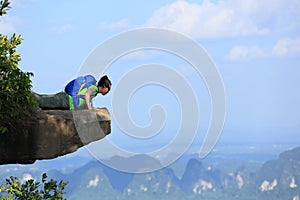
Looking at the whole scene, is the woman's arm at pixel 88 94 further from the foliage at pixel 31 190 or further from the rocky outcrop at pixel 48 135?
the foliage at pixel 31 190

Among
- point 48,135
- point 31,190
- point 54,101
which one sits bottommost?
point 31,190

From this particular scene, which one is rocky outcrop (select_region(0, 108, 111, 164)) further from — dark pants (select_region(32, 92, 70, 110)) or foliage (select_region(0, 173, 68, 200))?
foliage (select_region(0, 173, 68, 200))

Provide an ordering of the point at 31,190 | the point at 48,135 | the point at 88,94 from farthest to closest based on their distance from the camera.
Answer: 1. the point at 31,190
2. the point at 88,94
3. the point at 48,135

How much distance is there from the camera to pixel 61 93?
1338cm

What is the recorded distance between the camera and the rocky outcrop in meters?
12.3

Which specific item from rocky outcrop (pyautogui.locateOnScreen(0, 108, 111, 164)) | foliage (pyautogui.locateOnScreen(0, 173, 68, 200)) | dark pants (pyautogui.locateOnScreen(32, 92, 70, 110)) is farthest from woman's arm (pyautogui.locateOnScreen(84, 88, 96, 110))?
foliage (pyautogui.locateOnScreen(0, 173, 68, 200))

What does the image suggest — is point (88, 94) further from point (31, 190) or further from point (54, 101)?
point (31, 190)

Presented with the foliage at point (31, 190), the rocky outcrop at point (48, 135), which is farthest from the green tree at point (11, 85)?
the foliage at point (31, 190)

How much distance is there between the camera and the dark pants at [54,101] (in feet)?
43.0

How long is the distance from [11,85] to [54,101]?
1.97 meters

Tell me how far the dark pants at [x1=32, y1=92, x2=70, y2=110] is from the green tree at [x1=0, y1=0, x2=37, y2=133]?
1.24m

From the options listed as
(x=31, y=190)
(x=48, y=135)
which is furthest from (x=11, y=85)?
(x=31, y=190)

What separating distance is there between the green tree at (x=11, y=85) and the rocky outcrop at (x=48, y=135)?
529 mm

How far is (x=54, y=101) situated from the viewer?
13.2 metres
